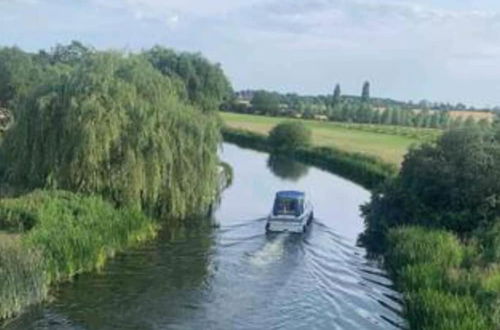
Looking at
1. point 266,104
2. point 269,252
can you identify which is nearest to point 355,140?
point 266,104

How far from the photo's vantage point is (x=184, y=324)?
72.7 ft

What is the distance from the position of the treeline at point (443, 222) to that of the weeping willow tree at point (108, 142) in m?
8.61

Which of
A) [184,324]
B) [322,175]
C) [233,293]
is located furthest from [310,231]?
[322,175]

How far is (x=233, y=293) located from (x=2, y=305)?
7575 millimetres

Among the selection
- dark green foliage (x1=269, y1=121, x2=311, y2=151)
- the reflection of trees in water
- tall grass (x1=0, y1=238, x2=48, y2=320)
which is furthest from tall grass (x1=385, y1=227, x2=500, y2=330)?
dark green foliage (x1=269, y1=121, x2=311, y2=151)

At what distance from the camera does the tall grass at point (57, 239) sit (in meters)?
21.9

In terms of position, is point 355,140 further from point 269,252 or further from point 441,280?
point 441,280

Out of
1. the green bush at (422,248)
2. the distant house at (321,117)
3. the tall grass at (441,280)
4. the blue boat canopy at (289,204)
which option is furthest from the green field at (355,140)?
the tall grass at (441,280)

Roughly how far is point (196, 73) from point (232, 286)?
35.4 m

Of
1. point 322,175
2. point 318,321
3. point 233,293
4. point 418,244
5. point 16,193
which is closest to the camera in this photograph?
Result: point 318,321

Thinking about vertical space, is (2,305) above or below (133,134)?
below

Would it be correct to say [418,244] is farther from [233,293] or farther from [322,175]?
[322,175]

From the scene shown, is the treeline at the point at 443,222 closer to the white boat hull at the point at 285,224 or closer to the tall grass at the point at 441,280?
the tall grass at the point at 441,280

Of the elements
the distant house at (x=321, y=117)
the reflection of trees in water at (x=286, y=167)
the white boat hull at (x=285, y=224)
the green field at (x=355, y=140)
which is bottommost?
the reflection of trees in water at (x=286, y=167)
